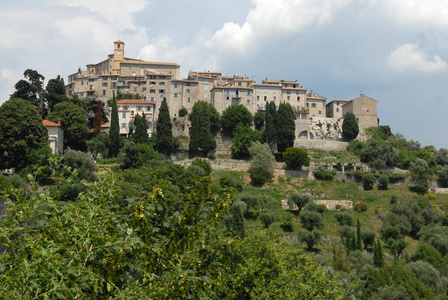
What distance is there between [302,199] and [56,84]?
4637 centimetres

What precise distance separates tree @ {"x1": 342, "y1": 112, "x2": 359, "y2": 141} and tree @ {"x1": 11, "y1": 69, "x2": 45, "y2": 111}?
4856 cm

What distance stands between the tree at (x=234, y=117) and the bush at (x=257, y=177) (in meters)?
15.3

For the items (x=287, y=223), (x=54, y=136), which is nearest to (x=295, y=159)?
(x=287, y=223)

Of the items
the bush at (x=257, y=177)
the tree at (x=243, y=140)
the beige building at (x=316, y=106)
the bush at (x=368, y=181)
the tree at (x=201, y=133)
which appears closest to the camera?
the bush at (x=257, y=177)

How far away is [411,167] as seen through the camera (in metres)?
70.4

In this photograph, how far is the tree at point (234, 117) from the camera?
268ft

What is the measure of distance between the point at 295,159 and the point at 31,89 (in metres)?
43.4

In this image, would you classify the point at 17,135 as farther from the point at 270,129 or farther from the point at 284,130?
the point at 284,130

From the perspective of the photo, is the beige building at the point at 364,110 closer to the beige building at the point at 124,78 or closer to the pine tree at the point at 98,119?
the beige building at the point at 124,78

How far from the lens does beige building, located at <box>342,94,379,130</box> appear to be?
297ft

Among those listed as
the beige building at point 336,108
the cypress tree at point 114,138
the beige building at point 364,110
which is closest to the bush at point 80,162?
the cypress tree at point 114,138

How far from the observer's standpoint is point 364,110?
91062 millimetres

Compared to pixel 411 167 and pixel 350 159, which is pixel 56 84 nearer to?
pixel 350 159

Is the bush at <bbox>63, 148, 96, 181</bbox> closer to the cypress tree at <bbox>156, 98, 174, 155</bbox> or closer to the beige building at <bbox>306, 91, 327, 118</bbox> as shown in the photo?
the cypress tree at <bbox>156, 98, 174, 155</bbox>
